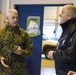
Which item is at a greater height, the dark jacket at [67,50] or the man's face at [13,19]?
the man's face at [13,19]

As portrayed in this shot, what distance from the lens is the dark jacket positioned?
1786 mm

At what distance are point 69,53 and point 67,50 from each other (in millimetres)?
41

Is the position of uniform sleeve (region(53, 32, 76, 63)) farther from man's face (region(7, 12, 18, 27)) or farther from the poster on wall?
the poster on wall

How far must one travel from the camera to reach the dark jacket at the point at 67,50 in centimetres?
179

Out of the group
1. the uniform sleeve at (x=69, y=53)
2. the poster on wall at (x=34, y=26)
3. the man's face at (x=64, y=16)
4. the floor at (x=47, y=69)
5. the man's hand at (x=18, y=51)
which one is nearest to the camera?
the uniform sleeve at (x=69, y=53)

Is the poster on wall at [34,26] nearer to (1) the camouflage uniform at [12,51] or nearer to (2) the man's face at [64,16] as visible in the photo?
(1) the camouflage uniform at [12,51]

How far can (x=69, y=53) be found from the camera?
179 cm

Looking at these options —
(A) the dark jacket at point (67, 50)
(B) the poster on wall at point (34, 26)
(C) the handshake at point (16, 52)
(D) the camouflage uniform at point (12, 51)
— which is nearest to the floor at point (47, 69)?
(B) the poster on wall at point (34, 26)

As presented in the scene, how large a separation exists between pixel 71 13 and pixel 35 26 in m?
2.14

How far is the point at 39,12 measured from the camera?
13.3 ft

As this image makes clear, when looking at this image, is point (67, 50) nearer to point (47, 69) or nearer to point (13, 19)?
point (13, 19)

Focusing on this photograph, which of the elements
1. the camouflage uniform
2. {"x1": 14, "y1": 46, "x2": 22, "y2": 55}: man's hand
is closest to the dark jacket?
{"x1": 14, "y1": 46, "x2": 22, "y2": 55}: man's hand

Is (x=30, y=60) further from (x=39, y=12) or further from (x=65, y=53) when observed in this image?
(x=65, y=53)

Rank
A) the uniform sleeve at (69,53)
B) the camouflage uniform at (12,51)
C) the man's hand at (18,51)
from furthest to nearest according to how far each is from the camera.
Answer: the camouflage uniform at (12,51)
the man's hand at (18,51)
the uniform sleeve at (69,53)
